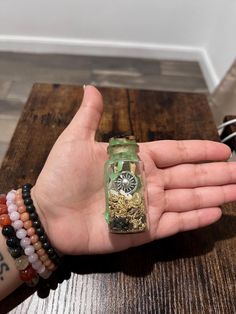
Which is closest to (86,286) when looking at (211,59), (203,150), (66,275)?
(66,275)

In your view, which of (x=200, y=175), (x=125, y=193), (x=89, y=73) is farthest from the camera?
(x=89, y=73)

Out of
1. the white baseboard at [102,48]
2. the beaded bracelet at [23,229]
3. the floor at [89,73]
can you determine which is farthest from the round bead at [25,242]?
the white baseboard at [102,48]

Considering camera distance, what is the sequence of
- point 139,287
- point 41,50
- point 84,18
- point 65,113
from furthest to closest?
point 41,50, point 84,18, point 65,113, point 139,287

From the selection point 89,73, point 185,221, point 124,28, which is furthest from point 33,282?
point 124,28

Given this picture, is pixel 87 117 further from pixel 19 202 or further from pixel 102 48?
pixel 102 48

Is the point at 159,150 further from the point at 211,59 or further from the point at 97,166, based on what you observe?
the point at 211,59

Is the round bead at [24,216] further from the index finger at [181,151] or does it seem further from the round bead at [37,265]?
the index finger at [181,151]
